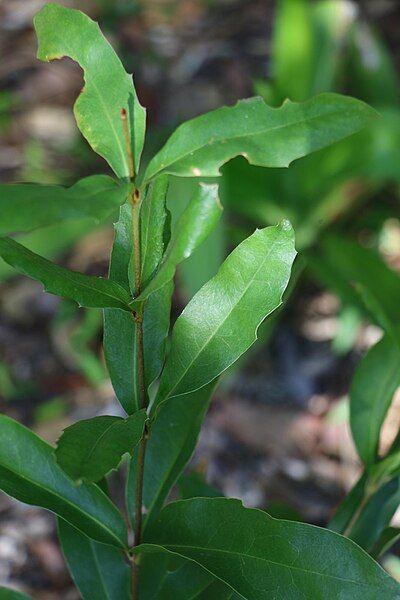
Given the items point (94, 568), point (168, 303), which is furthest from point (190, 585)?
point (168, 303)

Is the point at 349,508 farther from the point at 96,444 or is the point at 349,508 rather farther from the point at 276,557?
the point at 96,444

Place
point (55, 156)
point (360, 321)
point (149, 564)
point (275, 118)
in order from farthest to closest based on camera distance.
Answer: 1. point (55, 156)
2. point (360, 321)
3. point (149, 564)
4. point (275, 118)

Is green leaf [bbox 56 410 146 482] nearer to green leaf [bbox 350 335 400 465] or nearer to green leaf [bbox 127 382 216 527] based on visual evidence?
green leaf [bbox 127 382 216 527]

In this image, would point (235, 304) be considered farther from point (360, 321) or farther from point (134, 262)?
point (360, 321)

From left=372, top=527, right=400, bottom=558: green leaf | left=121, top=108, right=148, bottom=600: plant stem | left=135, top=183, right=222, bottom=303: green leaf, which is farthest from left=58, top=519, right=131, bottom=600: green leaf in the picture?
left=135, top=183, right=222, bottom=303: green leaf

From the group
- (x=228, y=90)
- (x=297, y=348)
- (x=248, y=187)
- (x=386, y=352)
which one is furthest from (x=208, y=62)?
(x=386, y=352)

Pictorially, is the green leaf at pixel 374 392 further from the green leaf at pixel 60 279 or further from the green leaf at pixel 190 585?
the green leaf at pixel 60 279

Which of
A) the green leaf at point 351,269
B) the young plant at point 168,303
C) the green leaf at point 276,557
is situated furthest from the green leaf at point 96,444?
the green leaf at point 351,269
